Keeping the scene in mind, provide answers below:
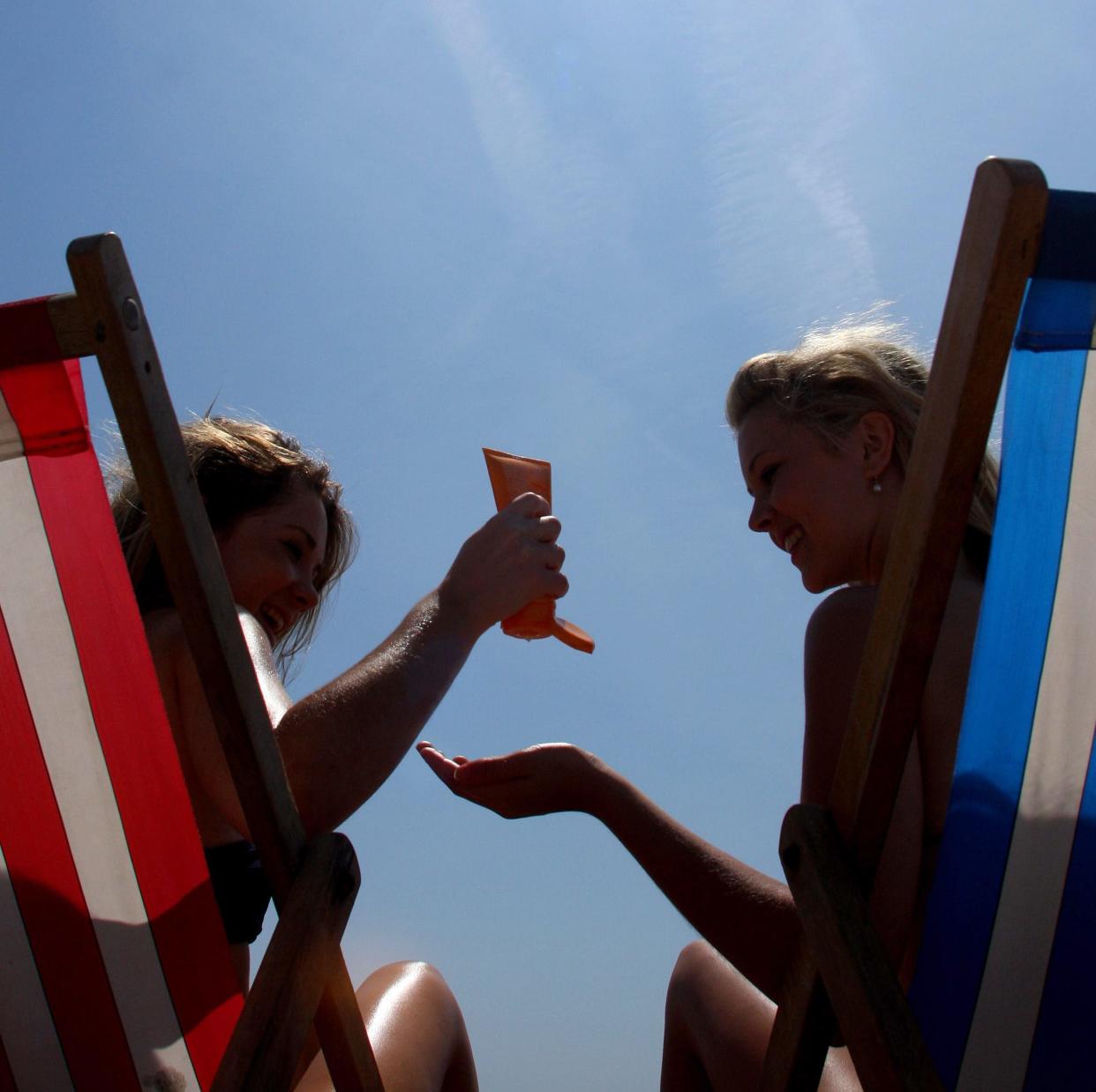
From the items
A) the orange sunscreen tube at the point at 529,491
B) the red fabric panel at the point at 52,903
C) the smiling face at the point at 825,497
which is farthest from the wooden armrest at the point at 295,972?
the smiling face at the point at 825,497

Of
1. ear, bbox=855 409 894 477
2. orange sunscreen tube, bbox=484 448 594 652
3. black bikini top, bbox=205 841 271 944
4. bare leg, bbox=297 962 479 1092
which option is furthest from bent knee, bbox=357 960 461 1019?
ear, bbox=855 409 894 477

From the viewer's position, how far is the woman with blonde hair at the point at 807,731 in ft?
4.82

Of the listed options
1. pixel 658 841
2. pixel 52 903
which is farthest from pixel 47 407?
pixel 658 841

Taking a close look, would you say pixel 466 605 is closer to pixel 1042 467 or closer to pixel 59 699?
pixel 59 699

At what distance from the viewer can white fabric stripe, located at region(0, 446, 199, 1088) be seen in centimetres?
133

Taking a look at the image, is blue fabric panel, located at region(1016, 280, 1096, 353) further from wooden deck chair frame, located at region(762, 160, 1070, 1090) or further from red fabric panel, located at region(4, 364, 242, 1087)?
red fabric panel, located at region(4, 364, 242, 1087)

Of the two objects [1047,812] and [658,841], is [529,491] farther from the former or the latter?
[1047,812]

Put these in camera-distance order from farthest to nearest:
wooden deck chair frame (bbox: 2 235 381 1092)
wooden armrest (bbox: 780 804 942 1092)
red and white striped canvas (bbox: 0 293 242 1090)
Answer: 1. red and white striped canvas (bbox: 0 293 242 1090)
2. wooden deck chair frame (bbox: 2 235 381 1092)
3. wooden armrest (bbox: 780 804 942 1092)

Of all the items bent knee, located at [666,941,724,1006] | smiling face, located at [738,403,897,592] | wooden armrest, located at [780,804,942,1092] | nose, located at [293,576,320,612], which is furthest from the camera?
nose, located at [293,576,320,612]

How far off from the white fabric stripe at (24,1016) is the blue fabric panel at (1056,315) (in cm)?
138

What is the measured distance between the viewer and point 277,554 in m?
2.23

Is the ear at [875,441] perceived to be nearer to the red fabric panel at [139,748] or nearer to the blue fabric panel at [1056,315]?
the blue fabric panel at [1056,315]

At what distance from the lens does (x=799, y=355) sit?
2225 millimetres

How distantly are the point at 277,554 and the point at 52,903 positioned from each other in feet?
3.12
